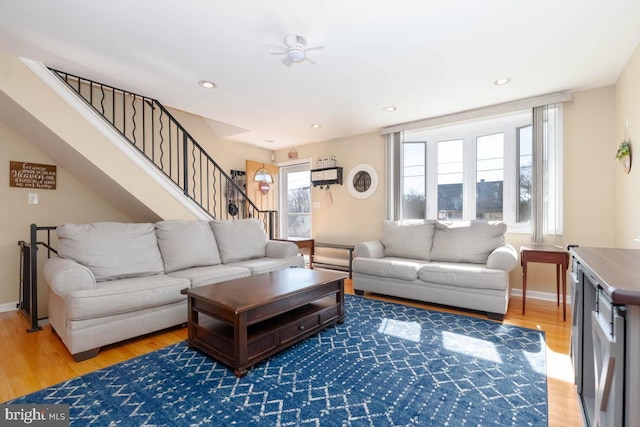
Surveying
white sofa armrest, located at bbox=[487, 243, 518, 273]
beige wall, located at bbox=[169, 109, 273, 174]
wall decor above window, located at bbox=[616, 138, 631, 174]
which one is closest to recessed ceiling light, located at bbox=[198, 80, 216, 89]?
beige wall, located at bbox=[169, 109, 273, 174]

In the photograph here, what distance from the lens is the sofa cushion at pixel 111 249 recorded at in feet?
8.27

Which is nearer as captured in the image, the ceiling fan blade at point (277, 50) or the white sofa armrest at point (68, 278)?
the white sofa armrest at point (68, 278)

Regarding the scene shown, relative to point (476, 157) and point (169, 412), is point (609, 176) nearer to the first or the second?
point (476, 157)

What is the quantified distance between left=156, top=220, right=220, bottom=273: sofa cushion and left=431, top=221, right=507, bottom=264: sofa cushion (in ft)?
8.83

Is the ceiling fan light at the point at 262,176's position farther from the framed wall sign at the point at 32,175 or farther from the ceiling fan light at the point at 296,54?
the ceiling fan light at the point at 296,54

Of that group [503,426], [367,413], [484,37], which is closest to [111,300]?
[367,413]

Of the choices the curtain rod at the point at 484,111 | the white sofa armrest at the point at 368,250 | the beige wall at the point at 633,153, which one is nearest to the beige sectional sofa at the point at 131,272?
the white sofa armrest at the point at 368,250

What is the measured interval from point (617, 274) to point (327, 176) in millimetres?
4339

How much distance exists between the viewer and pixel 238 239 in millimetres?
3697

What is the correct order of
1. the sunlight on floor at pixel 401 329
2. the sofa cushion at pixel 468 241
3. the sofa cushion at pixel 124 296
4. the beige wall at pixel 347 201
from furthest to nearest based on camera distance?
the beige wall at pixel 347 201 < the sofa cushion at pixel 468 241 < the sunlight on floor at pixel 401 329 < the sofa cushion at pixel 124 296

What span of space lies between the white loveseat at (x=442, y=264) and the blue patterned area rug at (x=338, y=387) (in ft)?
1.85

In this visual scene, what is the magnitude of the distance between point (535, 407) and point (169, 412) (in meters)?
1.94

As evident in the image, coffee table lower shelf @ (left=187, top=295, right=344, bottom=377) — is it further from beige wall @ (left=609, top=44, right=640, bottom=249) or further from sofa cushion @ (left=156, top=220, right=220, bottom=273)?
beige wall @ (left=609, top=44, right=640, bottom=249)
